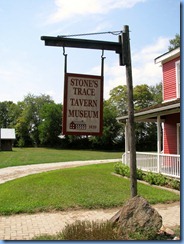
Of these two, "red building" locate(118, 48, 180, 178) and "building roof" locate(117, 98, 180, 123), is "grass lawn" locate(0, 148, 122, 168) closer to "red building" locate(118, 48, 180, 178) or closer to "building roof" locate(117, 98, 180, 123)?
"red building" locate(118, 48, 180, 178)

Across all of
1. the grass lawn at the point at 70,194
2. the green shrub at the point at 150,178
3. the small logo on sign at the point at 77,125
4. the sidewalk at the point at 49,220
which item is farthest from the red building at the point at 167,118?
the small logo on sign at the point at 77,125

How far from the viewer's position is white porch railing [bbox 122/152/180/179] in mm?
11292

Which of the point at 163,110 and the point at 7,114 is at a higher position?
the point at 7,114

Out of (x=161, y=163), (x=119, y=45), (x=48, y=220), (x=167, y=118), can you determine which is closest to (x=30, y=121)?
(x=167, y=118)

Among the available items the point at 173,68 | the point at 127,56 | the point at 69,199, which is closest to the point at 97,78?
the point at 127,56

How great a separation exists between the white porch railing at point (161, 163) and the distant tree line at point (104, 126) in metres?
31.6

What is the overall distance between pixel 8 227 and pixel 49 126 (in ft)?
173

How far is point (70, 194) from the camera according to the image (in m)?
9.75

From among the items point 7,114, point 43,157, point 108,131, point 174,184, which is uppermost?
point 7,114

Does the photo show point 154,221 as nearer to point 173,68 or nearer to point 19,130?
point 173,68

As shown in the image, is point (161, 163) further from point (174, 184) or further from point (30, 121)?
point (30, 121)

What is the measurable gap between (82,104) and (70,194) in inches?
217

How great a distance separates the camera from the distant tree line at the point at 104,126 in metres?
50.7

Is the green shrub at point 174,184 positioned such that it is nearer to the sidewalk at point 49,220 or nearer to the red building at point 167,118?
the red building at point 167,118
